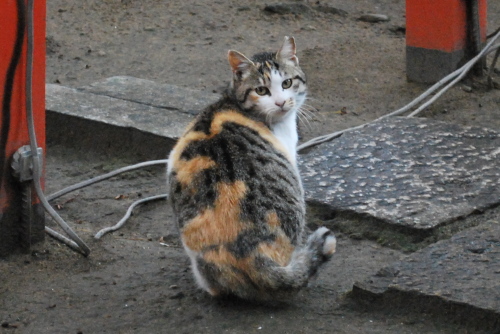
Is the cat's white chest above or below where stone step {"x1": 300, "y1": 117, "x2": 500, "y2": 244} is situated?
above

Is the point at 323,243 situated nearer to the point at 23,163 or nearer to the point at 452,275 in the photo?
the point at 452,275

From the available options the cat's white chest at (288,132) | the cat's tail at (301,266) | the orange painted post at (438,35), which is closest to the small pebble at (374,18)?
the orange painted post at (438,35)

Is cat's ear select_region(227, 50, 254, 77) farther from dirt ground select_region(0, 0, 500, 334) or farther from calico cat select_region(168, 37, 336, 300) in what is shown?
dirt ground select_region(0, 0, 500, 334)

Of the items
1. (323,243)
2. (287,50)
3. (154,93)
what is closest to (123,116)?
(154,93)

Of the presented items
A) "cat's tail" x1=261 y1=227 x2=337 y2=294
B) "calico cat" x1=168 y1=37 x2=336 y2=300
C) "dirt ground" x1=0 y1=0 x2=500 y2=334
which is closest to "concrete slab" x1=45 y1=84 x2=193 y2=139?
"dirt ground" x1=0 y1=0 x2=500 y2=334

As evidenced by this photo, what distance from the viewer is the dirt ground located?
2.92m

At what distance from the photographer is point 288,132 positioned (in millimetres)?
3441

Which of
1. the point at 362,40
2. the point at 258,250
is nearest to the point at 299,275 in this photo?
the point at 258,250

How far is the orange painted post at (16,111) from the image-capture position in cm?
316

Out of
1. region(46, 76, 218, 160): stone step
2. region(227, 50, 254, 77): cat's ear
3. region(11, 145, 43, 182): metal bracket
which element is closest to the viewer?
region(11, 145, 43, 182): metal bracket

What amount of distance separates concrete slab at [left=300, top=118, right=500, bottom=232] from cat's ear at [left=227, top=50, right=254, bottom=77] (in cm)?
81

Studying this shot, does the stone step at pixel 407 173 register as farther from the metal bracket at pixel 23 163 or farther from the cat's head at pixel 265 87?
the metal bracket at pixel 23 163

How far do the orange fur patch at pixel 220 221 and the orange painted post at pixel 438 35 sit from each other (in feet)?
10.8

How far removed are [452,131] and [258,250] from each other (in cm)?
212
